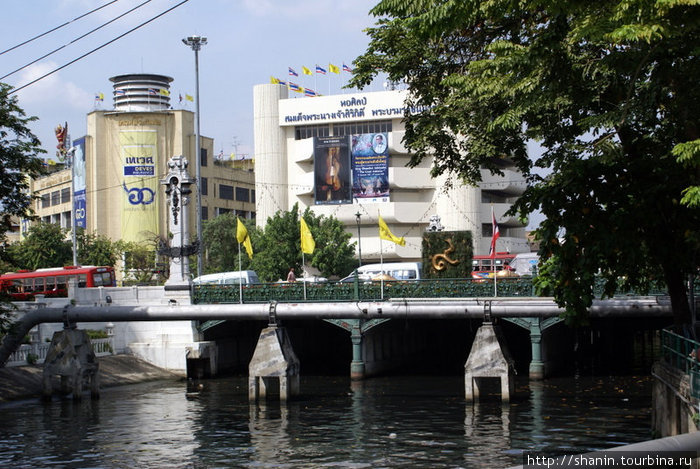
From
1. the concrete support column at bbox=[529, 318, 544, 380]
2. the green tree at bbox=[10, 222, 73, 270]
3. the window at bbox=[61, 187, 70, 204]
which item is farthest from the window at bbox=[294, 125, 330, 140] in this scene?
the concrete support column at bbox=[529, 318, 544, 380]

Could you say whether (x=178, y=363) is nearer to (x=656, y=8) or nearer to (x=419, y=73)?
(x=419, y=73)

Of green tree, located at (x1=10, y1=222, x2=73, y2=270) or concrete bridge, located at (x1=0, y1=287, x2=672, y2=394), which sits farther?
green tree, located at (x1=10, y1=222, x2=73, y2=270)

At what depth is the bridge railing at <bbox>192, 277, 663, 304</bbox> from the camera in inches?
1706

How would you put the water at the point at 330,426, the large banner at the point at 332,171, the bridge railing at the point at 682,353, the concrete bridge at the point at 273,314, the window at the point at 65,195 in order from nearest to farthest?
1. the bridge railing at the point at 682,353
2. the water at the point at 330,426
3. the concrete bridge at the point at 273,314
4. the large banner at the point at 332,171
5. the window at the point at 65,195

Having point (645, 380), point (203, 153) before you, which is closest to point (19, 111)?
point (645, 380)

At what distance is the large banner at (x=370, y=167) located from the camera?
9306 centimetres

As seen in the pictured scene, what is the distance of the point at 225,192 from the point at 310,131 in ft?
81.4

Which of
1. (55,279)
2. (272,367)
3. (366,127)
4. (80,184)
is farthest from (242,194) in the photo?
(272,367)

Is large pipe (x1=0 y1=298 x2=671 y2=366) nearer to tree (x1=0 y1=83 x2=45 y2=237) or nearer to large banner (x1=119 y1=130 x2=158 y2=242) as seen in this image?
tree (x1=0 y1=83 x2=45 y2=237)

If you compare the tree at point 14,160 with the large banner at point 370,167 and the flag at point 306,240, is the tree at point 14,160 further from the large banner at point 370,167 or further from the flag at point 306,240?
the large banner at point 370,167

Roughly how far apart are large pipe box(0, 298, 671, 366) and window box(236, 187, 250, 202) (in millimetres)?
78958

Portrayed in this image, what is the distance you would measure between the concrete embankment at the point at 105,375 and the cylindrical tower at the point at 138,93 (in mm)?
61370

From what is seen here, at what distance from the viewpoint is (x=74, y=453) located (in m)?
28.1

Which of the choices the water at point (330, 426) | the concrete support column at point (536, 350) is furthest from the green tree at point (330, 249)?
the concrete support column at point (536, 350)
